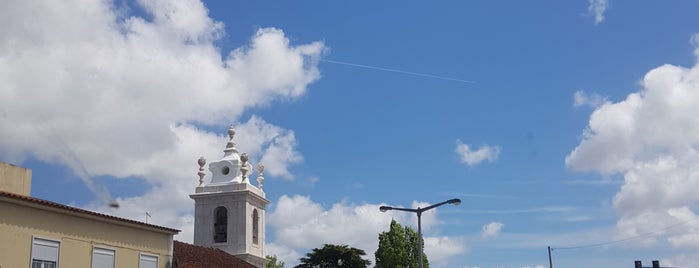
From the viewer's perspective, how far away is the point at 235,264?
42.0 metres

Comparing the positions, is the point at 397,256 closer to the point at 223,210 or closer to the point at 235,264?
the point at 223,210

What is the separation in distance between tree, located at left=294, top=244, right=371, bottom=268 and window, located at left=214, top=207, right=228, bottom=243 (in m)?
15.6

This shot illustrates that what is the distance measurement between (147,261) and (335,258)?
3535cm

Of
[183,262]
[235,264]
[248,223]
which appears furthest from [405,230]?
[183,262]

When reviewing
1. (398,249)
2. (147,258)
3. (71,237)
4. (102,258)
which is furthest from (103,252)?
(398,249)

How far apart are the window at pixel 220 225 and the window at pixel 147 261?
1910cm

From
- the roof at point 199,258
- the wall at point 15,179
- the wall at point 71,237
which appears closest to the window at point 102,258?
the wall at point 71,237

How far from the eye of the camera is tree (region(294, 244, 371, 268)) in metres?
64.8

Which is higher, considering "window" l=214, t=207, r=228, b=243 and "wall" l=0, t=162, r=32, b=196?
"window" l=214, t=207, r=228, b=243

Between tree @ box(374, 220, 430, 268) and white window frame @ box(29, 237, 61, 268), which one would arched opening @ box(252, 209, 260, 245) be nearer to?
tree @ box(374, 220, 430, 268)

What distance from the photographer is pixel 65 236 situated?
88.5 ft

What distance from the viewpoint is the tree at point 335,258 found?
212 feet

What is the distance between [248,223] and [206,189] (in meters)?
3.62

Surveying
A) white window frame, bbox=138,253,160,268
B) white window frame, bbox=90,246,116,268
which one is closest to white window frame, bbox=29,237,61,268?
white window frame, bbox=90,246,116,268
